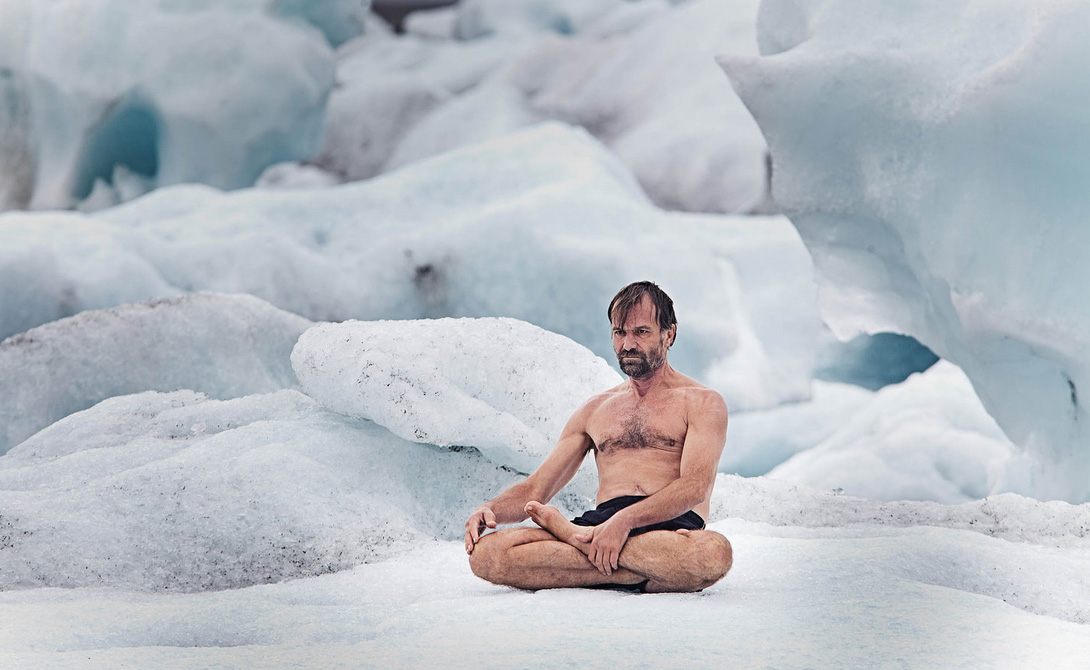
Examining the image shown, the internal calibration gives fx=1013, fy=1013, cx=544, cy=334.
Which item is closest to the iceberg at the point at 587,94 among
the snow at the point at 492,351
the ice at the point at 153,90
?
the snow at the point at 492,351

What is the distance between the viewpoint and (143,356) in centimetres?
410

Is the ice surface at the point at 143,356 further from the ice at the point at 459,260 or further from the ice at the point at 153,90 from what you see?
the ice at the point at 153,90

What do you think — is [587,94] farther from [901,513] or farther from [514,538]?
[514,538]

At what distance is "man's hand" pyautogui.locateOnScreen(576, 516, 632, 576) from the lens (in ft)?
6.61

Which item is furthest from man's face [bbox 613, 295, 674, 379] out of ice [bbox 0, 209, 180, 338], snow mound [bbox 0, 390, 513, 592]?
ice [bbox 0, 209, 180, 338]

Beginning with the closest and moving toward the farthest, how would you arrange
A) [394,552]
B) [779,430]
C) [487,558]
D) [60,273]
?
[487,558]
[394,552]
[60,273]
[779,430]

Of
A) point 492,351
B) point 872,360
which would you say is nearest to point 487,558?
point 492,351

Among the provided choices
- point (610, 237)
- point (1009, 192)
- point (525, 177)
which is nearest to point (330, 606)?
point (1009, 192)

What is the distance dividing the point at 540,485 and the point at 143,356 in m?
2.40

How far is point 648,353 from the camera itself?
7.43 feet

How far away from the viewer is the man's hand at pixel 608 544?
6.61 ft

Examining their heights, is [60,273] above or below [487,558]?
below

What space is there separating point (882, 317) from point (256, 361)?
2910mm

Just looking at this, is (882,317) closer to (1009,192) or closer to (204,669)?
(1009,192)
